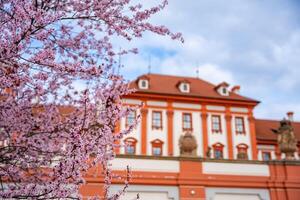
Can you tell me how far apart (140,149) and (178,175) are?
A: 629 inches

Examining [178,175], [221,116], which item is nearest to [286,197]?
[178,175]

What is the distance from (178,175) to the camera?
1077 cm

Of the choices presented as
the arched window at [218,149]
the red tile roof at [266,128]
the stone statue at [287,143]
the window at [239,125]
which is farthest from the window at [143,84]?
the stone statue at [287,143]

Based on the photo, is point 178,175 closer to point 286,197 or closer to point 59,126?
point 286,197

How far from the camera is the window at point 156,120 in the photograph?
27484 mm

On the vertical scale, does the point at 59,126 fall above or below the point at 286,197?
above

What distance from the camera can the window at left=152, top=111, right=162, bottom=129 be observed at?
90.2 ft

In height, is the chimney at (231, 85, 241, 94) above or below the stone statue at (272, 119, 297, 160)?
above

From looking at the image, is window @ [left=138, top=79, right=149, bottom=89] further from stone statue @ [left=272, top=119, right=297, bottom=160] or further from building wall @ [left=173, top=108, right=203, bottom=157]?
stone statue @ [left=272, top=119, right=297, bottom=160]

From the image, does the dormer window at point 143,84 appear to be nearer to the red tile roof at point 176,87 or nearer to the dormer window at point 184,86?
the red tile roof at point 176,87

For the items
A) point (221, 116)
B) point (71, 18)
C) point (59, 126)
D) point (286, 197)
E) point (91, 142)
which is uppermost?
point (221, 116)

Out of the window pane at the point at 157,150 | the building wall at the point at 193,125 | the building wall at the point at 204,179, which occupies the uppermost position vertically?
the building wall at the point at 193,125

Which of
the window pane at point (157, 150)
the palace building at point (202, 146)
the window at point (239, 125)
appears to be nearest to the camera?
the palace building at point (202, 146)

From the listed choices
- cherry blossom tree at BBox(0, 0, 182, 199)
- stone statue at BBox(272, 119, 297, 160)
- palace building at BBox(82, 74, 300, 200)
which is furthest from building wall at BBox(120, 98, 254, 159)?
cherry blossom tree at BBox(0, 0, 182, 199)
